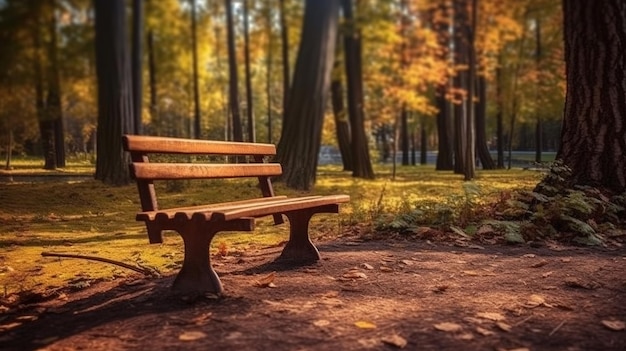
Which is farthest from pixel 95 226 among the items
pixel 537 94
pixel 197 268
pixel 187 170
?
pixel 537 94

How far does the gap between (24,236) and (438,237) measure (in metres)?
4.53

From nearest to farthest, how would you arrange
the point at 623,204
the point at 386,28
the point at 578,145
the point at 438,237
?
the point at 438,237
the point at 623,204
the point at 578,145
the point at 386,28

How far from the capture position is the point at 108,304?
316cm

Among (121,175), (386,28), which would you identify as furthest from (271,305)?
(386,28)

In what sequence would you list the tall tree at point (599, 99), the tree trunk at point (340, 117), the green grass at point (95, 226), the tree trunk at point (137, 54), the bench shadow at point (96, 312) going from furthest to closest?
the tree trunk at point (340, 117) → the tree trunk at point (137, 54) → the tall tree at point (599, 99) → the green grass at point (95, 226) → the bench shadow at point (96, 312)

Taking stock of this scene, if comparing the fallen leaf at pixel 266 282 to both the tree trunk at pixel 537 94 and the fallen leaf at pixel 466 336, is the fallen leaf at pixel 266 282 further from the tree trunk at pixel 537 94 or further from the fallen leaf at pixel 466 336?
the tree trunk at pixel 537 94

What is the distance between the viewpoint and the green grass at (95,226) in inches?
173

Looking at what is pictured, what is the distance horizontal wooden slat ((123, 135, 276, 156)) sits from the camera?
3240 millimetres

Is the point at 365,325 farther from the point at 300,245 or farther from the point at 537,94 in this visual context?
the point at 537,94

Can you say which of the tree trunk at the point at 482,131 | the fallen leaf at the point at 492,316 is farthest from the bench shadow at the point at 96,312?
the tree trunk at the point at 482,131

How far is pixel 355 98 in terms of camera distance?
16703 mm

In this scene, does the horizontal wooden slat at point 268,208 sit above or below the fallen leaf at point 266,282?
above

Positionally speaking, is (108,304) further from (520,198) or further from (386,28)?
(386,28)

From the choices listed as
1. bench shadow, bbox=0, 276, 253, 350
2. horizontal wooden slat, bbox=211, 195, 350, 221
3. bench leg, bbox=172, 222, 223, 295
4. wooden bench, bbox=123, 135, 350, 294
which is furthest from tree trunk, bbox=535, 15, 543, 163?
Result: bench shadow, bbox=0, 276, 253, 350
